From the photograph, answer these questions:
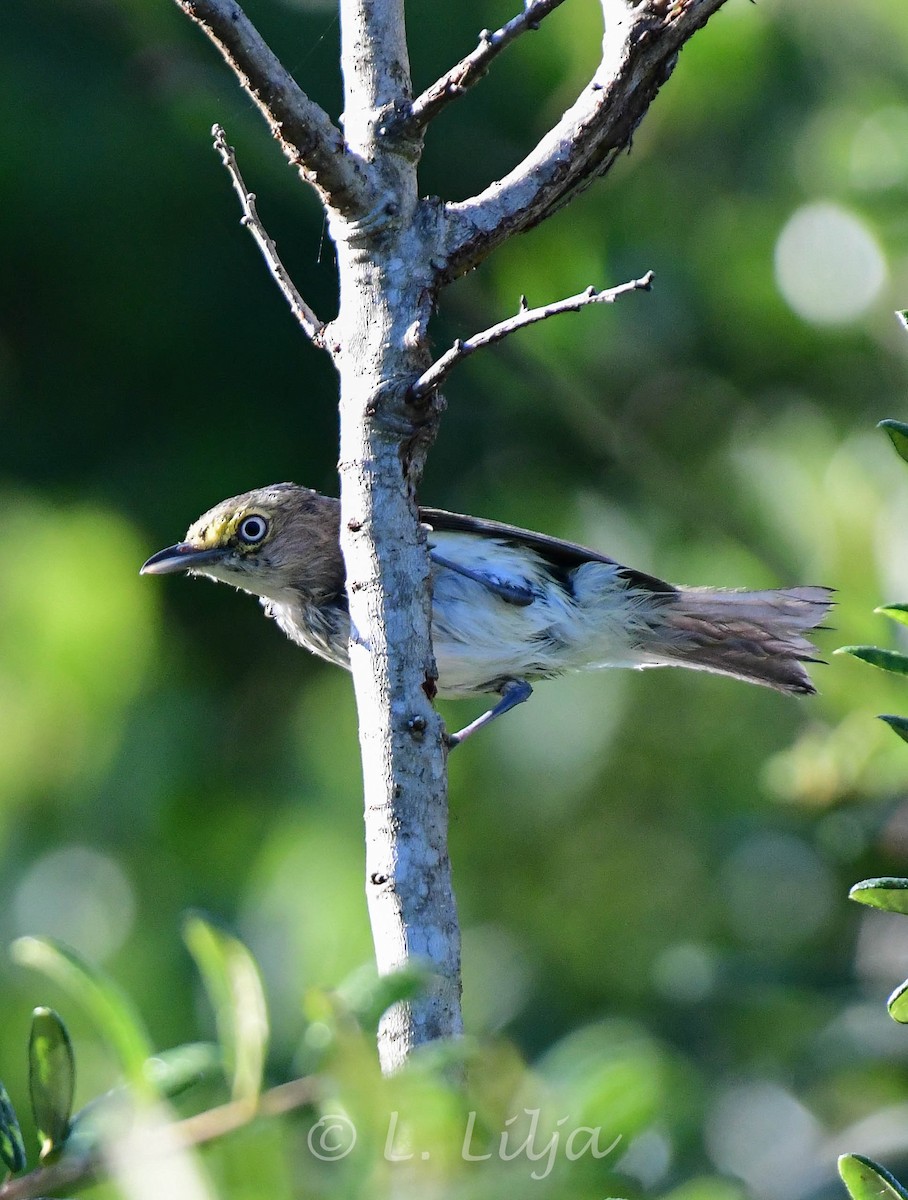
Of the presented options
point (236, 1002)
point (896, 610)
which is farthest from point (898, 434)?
point (236, 1002)

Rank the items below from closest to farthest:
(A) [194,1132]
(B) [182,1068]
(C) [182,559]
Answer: (A) [194,1132] → (B) [182,1068] → (C) [182,559]

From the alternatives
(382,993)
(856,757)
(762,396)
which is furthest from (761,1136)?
(382,993)

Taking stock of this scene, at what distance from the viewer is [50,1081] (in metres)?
1.17

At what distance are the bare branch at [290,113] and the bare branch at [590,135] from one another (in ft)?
0.55

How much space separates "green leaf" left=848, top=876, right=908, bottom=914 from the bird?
2.39 meters

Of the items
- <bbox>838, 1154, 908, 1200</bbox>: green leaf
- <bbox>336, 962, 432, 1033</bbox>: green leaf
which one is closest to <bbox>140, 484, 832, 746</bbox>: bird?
<bbox>838, 1154, 908, 1200</bbox>: green leaf

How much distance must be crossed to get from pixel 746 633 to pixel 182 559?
62.7 inches

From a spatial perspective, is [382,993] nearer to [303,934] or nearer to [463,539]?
[463,539]

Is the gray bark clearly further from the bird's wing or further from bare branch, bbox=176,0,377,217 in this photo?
the bird's wing

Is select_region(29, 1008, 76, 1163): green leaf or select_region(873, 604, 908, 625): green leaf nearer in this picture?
select_region(29, 1008, 76, 1163): green leaf

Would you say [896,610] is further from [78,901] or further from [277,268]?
[78,901]

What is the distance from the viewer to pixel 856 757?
3.54 metres

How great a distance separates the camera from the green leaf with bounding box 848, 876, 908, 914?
1407mm

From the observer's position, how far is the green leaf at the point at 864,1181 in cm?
137
